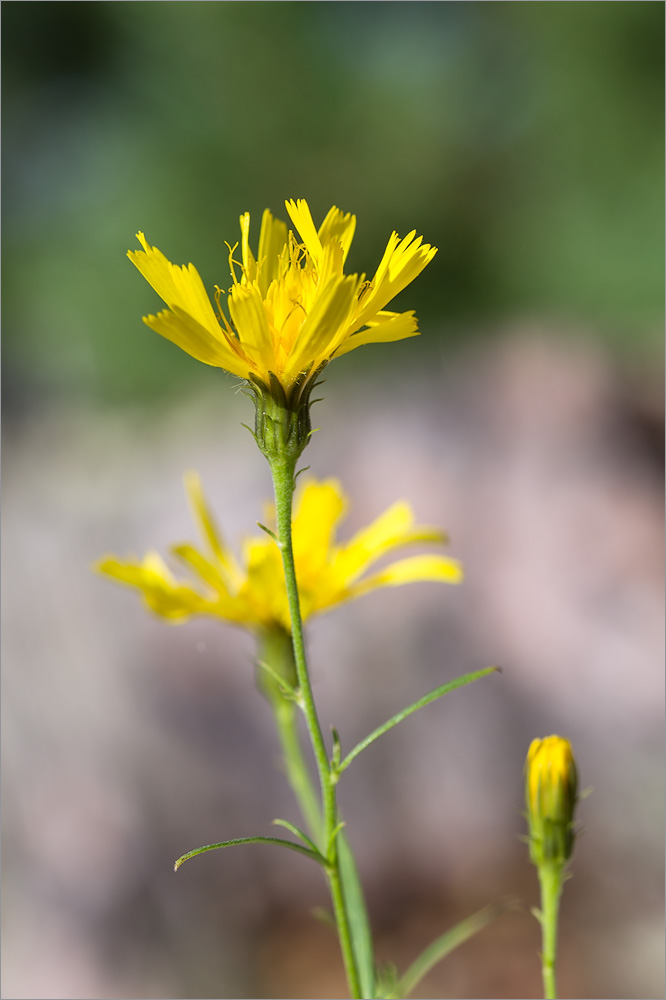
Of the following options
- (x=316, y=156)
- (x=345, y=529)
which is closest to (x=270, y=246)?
(x=345, y=529)

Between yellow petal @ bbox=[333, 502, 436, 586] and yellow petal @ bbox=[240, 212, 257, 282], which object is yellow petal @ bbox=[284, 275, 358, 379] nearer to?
yellow petal @ bbox=[240, 212, 257, 282]

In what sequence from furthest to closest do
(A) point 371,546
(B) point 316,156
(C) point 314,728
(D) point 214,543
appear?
(B) point 316,156 → (D) point 214,543 → (A) point 371,546 → (C) point 314,728

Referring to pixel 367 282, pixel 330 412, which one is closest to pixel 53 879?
pixel 367 282

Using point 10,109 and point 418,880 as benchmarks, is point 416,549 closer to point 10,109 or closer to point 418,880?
point 418,880

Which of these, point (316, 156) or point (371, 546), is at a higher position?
point (316, 156)

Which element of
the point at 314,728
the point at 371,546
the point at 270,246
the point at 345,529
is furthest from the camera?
the point at 345,529

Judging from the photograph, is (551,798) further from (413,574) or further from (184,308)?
(184,308)

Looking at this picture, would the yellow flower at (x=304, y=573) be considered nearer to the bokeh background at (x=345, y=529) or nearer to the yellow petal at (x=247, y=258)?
the yellow petal at (x=247, y=258)
